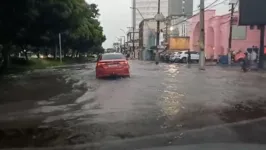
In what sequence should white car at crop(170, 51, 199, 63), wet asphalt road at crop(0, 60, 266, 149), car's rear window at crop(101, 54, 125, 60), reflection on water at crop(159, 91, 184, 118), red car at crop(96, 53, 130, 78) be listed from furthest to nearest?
white car at crop(170, 51, 199, 63) < car's rear window at crop(101, 54, 125, 60) < red car at crop(96, 53, 130, 78) < reflection on water at crop(159, 91, 184, 118) < wet asphalt road at crop(0, 60, 266, 149)

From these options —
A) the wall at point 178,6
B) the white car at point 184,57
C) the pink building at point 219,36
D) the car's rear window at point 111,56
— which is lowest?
the white car at point 184,57

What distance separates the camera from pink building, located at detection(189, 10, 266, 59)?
56.2 m

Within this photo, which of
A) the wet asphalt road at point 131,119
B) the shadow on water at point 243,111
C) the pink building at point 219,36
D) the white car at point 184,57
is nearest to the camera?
the wet asphalt road at point 131,119

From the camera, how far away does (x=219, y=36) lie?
6200cm

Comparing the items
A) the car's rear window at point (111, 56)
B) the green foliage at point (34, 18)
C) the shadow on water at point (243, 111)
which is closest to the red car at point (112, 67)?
the car's rear window at point (111, 56)

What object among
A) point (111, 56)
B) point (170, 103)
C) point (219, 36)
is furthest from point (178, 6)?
point (170, 103)

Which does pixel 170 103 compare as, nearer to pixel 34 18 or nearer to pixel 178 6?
pixel 34 18

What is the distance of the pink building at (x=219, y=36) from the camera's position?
56.2 metres

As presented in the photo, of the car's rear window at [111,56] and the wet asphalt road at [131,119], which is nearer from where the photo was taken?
the wet asphalt road at [131,119]

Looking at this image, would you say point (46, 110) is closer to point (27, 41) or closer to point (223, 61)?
point (27, 41)

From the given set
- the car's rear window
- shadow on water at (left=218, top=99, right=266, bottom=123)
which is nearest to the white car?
the car's rear window

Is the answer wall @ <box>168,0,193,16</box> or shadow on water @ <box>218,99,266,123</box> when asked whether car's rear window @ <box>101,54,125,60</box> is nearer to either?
shadow on water @ <box>218,99,266,123</box>

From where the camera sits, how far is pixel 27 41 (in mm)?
38219

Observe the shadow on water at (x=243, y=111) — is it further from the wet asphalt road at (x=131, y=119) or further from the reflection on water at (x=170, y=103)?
the reflection on water at (x=170, y=103)
